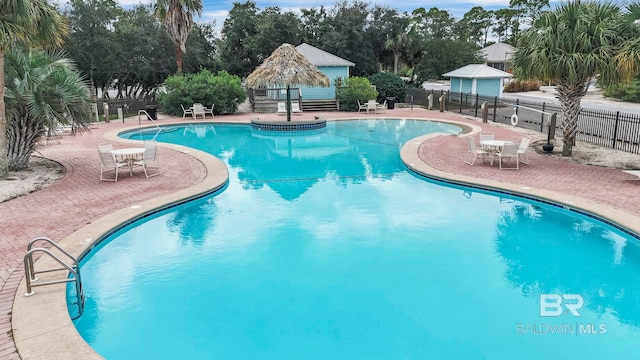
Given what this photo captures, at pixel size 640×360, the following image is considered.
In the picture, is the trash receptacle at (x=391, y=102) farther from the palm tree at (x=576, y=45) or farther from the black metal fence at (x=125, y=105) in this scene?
the palm tree at (x=576, y=45)

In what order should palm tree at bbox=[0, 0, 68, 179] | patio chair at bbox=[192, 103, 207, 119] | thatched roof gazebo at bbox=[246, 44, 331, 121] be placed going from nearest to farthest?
palm tree at bbox=[0, 0, 68, 179] < thatched roof gazebo at bbox=[246, 44, 331, 121] < patio chair at bbox=[192, 103, 207, 119]

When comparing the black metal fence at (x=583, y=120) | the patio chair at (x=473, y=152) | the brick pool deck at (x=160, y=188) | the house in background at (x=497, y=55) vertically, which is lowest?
the brick pool deck at (x=160, y=188)

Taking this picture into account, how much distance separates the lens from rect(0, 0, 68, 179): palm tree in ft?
33.4

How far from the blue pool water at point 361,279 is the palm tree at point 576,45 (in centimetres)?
458

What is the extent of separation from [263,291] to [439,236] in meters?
3.85

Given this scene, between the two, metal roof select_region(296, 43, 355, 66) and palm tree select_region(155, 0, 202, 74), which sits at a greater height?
palm tree select_region(155, 0, 202, 74)

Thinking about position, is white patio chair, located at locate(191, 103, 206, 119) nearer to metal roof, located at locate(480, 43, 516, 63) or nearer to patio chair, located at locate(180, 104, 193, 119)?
patio chair, located at locate(180, 104, 193, 119)

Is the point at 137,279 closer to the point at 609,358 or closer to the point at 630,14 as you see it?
the point at 609,358

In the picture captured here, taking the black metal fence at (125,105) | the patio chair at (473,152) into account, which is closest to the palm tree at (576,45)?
the patio chair at (473,152)

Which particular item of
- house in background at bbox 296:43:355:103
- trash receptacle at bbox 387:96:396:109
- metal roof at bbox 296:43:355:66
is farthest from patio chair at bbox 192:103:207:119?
trash receptacle at bbox 387:96:396:109

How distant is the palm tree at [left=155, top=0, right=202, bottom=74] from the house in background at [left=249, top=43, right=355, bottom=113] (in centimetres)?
547

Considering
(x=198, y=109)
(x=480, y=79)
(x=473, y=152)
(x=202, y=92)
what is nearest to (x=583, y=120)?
(x=473, y=152)

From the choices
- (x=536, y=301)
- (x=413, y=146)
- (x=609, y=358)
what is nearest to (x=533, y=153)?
(x=413, y=146)

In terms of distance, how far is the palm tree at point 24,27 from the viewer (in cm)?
1017
